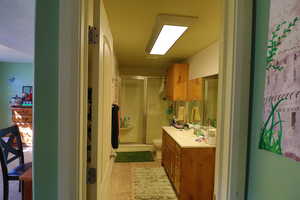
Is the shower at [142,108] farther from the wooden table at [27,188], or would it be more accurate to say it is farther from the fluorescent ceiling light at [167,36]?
the wooden table at [27,188]

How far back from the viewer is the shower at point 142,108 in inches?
190

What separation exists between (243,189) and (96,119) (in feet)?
2.60

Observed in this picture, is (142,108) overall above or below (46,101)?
below

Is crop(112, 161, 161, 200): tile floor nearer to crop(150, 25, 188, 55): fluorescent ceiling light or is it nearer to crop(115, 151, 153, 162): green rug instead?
crop(115, 151, 153, 162): green rug

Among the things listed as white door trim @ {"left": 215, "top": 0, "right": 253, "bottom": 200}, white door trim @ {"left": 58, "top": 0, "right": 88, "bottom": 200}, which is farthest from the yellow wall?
white door trim @ {"left": 58, "top": 0, "right": 88, "bottom": 200}

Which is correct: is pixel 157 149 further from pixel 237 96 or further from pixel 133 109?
pixel 237 96

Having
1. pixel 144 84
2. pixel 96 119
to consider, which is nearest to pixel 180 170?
pixel 96 119

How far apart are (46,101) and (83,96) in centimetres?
15

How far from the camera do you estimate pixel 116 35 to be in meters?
2.32

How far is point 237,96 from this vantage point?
0.75m

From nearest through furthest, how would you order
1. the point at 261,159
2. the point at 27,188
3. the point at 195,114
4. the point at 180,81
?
the point at 261,159 < the point at 27,188 < the point at 195,114 < the point at 180,81

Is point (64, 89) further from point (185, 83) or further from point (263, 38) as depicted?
point (185, 83)

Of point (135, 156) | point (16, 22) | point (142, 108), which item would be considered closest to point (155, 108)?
point (142, 108)

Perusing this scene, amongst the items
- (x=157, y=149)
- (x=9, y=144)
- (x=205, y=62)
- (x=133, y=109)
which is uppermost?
(x=205, y=62)
